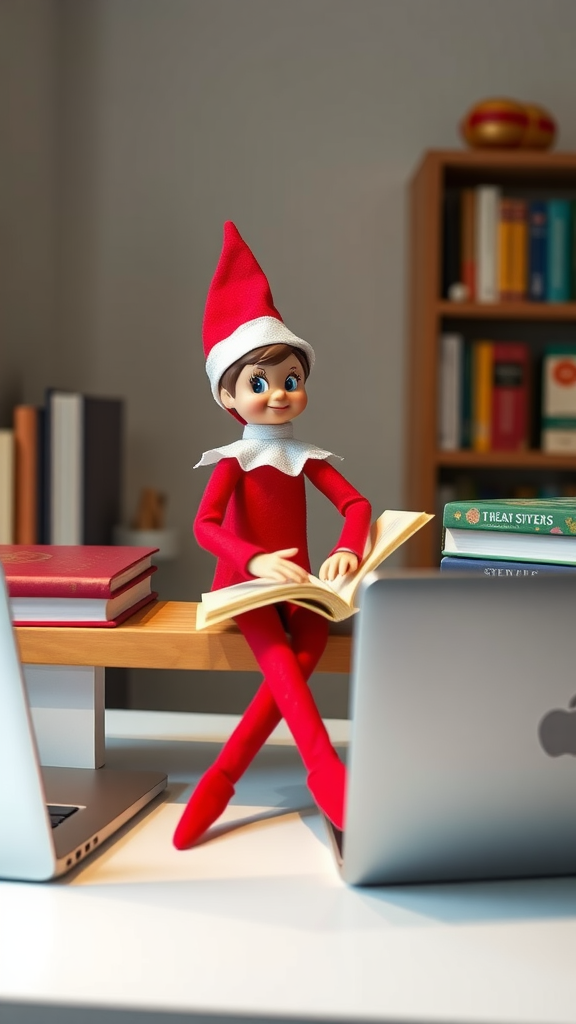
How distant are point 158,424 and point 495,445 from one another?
0.87 m

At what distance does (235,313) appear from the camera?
0.88 metres

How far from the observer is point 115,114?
8.76 feet

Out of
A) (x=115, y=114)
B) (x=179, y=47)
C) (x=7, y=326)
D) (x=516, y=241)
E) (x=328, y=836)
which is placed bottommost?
(x=328, y=836)

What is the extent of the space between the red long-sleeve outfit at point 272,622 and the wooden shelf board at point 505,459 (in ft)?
5.24

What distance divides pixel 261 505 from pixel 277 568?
0.38 ft

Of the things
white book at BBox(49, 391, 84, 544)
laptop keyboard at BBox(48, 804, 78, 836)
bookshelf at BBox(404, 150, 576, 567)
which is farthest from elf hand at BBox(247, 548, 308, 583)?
bookshelf at BBox(404, 150, 576, 567)

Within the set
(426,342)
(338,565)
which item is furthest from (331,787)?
(426,342)

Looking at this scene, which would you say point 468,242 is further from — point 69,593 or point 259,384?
point 69,593

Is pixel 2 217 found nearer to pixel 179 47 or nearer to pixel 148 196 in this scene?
pixel 148 196

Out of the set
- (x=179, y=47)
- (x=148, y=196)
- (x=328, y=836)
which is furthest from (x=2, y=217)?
(x=328, y=836)

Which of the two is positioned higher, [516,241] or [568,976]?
[516,241]

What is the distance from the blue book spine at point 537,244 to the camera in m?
2.47

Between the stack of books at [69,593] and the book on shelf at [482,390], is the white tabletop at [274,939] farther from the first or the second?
the book on shelf at [482,390]

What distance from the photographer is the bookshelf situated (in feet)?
7.88
